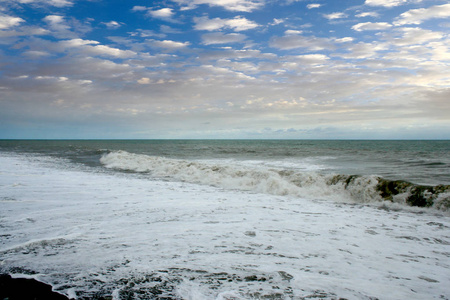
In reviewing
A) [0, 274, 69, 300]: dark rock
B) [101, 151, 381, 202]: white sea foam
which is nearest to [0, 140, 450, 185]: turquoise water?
[101, 151, 381, 202]: white sea foam

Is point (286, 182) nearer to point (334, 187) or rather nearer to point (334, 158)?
point (334, 187)

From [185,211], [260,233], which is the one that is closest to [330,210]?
[260,233]

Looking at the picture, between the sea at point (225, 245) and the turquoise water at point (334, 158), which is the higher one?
the turquoise water at point (334, 158)

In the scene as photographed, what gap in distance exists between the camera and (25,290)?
9.11 feet

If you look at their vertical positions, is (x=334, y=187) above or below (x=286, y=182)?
below

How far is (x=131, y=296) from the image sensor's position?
276 cm

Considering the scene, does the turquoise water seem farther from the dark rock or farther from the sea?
the dark rock

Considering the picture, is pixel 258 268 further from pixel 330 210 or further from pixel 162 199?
pixel 162 199

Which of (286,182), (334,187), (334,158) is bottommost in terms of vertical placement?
(334,187)

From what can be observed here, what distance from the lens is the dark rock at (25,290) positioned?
2.67 metres

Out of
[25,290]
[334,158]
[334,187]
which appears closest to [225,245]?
[25,290]

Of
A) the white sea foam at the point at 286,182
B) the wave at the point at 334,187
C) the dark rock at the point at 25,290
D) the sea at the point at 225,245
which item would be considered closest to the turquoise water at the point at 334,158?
the wave at the point at 334,187

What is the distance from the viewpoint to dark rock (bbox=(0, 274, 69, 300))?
2.67 m

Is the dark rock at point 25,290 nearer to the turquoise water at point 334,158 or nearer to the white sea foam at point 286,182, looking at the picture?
the white sea foam at point 286,182
